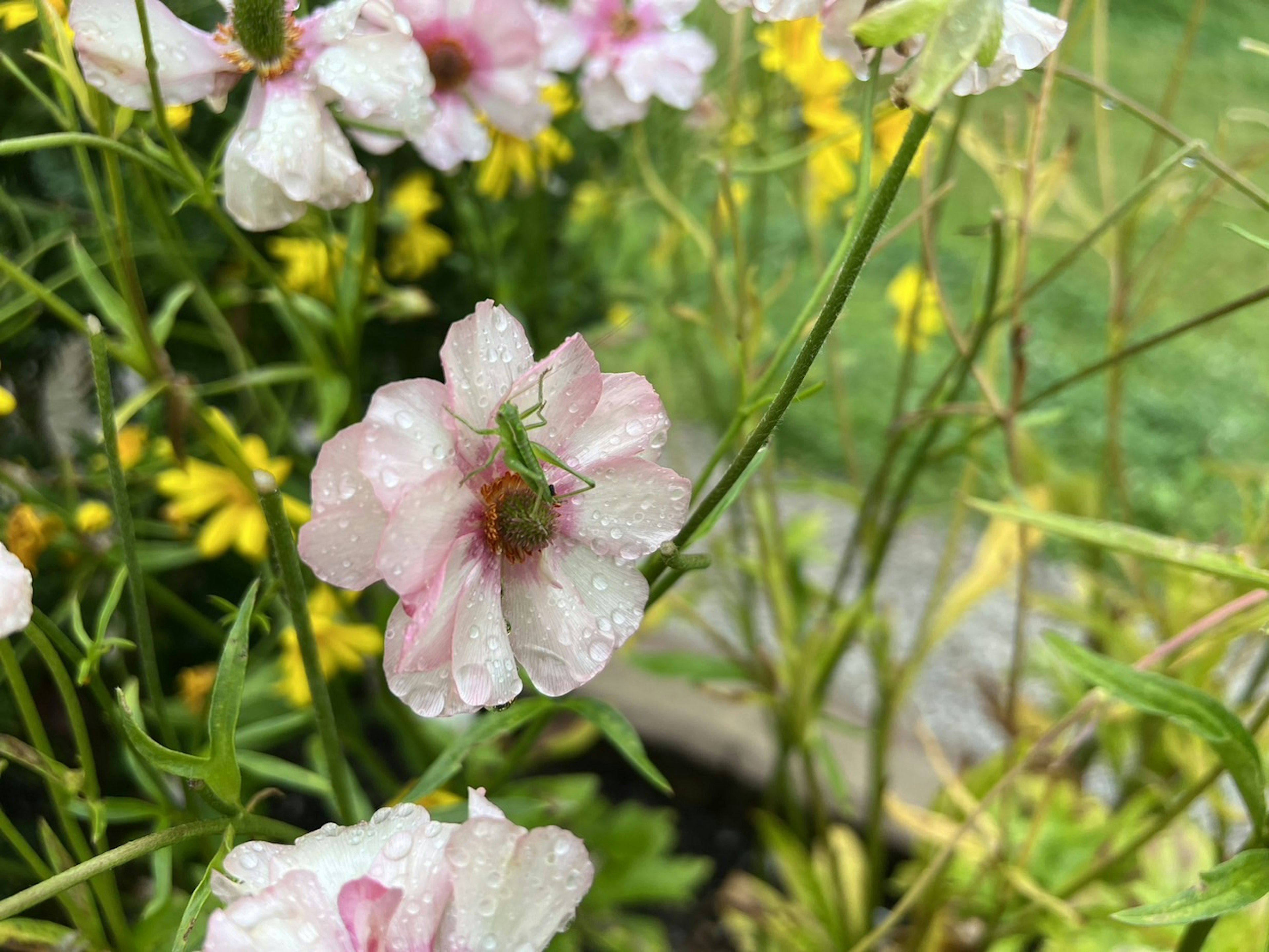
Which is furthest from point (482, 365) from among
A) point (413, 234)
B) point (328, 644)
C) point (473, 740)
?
point (413, 234)

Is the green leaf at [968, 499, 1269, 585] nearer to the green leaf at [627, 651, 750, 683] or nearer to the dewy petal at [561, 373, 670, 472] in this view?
the dewy petal at [561, 373, 670, 472]

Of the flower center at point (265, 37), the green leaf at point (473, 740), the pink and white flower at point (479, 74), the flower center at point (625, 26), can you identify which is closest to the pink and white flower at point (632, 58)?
the flower center at point (625, 26)

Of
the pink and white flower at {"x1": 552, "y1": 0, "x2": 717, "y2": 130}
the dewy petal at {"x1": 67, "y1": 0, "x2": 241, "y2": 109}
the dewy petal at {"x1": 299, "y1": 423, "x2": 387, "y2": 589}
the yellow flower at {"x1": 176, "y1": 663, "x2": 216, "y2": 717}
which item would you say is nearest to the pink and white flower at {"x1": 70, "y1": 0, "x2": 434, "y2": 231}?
the dewy petal at {"x1": 67, "y1": 0, "x2": 241, "y2": 109}

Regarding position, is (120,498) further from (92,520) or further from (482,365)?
(92,520)

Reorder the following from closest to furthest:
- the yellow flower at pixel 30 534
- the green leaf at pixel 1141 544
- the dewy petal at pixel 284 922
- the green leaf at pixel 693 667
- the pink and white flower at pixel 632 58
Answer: the dewy petal at pixel 284 922
the green leaf at pixel 1141 544
the yellow flower at pixel 30 534
the pink and white flower at pixel 632 58
the green leaf at pixel 693 667

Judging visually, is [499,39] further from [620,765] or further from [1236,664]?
[620,765]

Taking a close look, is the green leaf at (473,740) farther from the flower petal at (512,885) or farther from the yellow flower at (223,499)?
the yellow flower at (223,499)

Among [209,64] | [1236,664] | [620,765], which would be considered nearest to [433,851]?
[209,64]
